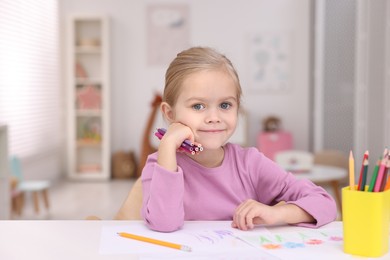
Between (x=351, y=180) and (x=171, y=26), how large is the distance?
529 cm

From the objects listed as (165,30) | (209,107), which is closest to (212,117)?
(209,107)

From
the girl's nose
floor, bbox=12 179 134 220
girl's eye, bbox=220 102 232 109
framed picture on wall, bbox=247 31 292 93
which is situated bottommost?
floor, bbox=12 179 134 220

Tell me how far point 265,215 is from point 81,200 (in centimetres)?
382

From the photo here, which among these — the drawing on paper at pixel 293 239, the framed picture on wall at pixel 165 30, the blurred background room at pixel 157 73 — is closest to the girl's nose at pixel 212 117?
the drawing on paper at pixel 293 239

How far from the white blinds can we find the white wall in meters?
0.49

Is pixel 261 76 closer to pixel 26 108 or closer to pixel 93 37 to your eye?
pixel 93 37

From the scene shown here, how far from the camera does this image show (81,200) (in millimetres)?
4621

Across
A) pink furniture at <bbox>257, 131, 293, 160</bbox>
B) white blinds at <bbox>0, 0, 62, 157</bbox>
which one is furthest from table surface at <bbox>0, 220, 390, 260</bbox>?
pink furniture at <bbox>257, 131, 293, 160</bbox>

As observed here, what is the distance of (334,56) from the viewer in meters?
5.30

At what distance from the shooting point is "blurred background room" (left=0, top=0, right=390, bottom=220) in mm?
5270

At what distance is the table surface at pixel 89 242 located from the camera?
821 millimetres

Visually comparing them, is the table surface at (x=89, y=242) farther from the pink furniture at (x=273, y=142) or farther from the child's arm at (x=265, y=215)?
the pink furniture at (x=273, y=142)

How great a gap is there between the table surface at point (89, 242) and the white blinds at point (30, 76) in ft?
11.5

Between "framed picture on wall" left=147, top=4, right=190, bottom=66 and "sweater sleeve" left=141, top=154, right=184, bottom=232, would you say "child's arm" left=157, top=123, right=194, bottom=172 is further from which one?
"framed picture on wall" left=147, top=4, right=190, bottom=66
